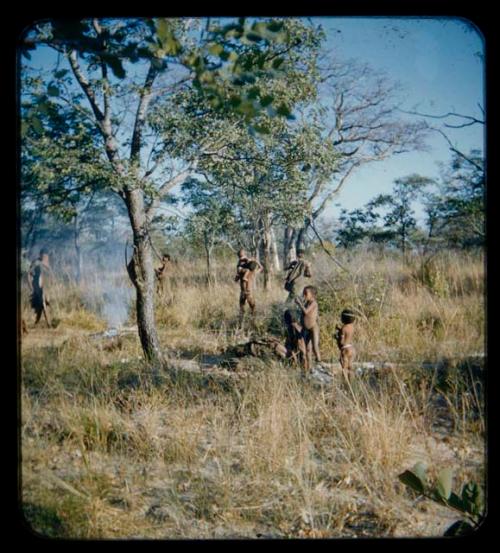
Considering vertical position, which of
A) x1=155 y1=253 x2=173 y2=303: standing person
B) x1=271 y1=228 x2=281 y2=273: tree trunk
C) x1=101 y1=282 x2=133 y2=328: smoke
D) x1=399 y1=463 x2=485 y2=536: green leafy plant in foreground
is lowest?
x1=399 y1=463 x2=485 y2=536: green leafy plant in foreground

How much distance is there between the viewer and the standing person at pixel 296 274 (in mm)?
2865

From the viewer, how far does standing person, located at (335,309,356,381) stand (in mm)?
2729

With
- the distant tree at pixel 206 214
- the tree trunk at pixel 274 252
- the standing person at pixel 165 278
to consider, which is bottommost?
the standing person at pixel 165 278

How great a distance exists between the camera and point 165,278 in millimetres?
2857

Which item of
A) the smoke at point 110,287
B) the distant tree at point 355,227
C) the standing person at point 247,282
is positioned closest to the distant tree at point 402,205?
the distant tree at point 355,227

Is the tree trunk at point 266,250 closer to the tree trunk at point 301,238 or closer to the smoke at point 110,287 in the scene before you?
the tree trunk at point 301,238

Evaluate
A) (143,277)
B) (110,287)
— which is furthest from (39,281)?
(143,277)

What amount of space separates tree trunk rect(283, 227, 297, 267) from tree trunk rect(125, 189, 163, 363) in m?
0.78

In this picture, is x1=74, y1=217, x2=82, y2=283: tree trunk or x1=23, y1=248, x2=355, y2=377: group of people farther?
x1=23, y1=248, x2=355, y2=377: group of people

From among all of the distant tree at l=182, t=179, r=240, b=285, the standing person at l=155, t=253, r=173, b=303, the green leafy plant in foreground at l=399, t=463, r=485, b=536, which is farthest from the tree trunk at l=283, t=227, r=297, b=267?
the green leafy plant in foreground at l=399, t=463, r=485, b=536

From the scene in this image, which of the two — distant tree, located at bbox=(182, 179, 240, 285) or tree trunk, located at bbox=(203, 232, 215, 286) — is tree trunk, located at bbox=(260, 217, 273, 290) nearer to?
distant tree, located at bbox=(182, 179, 240, 285)

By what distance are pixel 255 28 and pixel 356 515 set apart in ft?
7.74

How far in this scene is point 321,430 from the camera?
8.54 ft

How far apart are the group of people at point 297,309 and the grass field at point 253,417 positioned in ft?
0.17
